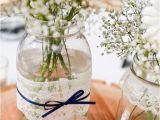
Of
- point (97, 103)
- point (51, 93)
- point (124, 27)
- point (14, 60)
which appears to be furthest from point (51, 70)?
point (14, 60)

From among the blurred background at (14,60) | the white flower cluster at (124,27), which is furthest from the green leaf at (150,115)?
the blurred background at (14,60)

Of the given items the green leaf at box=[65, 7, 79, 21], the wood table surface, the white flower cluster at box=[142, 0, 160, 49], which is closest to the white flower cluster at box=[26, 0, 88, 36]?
the green leaf at box=[65, 7, 79, 21]

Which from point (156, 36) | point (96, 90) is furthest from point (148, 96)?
point (96, 90)

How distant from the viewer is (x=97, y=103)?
0.82 m

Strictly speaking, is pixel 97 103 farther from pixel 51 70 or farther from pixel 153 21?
pixel 153 21

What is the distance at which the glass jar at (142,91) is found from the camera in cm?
57

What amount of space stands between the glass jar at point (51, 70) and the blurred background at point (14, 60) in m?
0.52

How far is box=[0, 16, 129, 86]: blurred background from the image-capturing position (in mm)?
1192

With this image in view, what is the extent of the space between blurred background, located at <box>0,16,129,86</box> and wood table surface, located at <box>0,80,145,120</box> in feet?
0.86

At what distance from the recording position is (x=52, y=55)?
0.58 metres

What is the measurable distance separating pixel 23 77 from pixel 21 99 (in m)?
0.05

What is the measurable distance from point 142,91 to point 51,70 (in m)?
0.16

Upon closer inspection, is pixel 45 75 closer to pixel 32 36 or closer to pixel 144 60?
pixel 32 36

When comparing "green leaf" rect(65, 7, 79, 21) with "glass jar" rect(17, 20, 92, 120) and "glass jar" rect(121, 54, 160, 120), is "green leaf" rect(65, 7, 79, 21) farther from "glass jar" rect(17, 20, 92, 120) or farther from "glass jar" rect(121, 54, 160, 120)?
"glass jar" rect(121, 54, 160, 120)
